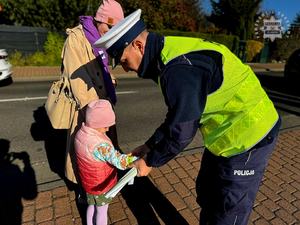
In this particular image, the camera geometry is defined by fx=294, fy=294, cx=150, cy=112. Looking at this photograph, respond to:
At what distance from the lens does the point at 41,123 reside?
5711mm

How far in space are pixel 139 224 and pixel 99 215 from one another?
511 millimetres

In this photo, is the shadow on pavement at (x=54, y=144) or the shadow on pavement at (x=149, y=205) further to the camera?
the shadow on pavement at (x=54, y=144)

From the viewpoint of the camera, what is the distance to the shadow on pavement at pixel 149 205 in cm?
303

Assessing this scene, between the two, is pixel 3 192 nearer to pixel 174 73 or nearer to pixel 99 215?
pixel 99 215

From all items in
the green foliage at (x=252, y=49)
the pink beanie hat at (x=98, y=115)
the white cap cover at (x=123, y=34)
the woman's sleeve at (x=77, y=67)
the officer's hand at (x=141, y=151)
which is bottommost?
the green foliage at (x=252, y=49)

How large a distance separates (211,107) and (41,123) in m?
4.72

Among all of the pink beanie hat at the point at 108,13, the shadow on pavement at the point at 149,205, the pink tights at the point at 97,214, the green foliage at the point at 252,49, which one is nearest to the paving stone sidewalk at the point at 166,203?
the shadow on pavement at the point at 149,205

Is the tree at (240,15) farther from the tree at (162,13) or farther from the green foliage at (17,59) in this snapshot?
the green foliage at (17,59)

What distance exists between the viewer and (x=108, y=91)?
3.09 metres

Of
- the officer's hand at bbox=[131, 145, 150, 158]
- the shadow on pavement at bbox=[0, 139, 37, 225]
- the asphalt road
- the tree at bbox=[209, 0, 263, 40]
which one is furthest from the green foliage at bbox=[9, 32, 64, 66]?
the tree at bbox=[209, 0, 263, 40]

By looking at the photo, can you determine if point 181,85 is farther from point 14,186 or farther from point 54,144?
point 54,144

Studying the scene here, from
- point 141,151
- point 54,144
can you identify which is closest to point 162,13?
point 54,144

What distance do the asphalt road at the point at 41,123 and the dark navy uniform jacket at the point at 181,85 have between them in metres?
2.38

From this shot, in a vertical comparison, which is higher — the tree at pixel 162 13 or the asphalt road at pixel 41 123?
the tree at pixel 162 13
